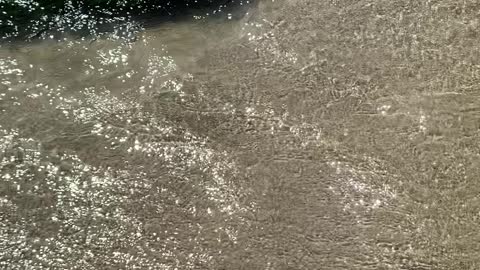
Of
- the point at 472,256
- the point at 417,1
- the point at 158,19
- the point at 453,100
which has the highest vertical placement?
the point at 158,19

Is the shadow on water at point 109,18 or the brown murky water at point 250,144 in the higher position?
the shadow on water at point 109,18

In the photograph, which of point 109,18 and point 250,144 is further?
point 109,18

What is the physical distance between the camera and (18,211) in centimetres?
262

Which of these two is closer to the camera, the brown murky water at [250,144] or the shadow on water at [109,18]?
the brown murky water at [250,144]

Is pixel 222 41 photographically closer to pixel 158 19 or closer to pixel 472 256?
pixel 158 19

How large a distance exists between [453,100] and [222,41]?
1.16 m

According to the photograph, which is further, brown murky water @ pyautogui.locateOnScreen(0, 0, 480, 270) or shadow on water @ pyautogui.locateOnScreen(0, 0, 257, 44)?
shadow on water @ pyautogui.locateOnScreen(0, 0, 257, 44)

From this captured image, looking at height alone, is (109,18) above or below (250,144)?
above

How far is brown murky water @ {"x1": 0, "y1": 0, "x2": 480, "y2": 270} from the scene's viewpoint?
8.61 ft

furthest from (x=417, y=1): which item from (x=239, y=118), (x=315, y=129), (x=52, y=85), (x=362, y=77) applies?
(x=52, y=85)

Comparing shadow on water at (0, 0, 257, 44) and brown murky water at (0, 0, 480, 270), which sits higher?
shadow on water at (0, 0, 257, 44)

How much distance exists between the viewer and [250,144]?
2840 millimetres

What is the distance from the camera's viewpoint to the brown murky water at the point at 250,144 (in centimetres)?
262

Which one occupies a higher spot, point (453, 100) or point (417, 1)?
point (417, 1)
